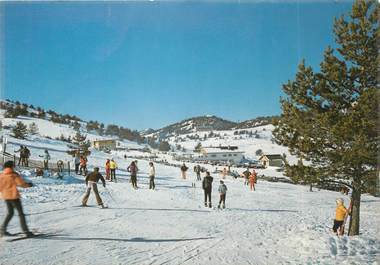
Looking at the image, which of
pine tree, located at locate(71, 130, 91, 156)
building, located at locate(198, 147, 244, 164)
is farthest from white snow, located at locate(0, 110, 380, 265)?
building, located at locate(198, 147, 244, 164)

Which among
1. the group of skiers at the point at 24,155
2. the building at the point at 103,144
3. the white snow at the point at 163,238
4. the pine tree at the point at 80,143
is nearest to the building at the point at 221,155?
the building at the point at 103,144

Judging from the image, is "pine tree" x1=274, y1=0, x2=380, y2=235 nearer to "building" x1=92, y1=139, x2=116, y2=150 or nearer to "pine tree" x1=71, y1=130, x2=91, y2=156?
"pine tree" x1=71, y1=130, x2=91, y2=156

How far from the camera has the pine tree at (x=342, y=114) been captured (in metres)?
13.1

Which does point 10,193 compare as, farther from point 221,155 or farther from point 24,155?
point 221,155

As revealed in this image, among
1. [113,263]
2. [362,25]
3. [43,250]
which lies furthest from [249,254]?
[362,25]

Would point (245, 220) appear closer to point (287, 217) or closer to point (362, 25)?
point (287, 217)

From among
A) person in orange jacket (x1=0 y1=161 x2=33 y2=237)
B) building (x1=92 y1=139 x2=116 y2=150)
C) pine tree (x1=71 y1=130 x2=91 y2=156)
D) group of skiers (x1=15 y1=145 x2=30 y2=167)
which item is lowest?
person in orange jacket (x1=0 y1=161 x2=33 y2=237)

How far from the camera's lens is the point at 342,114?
46.2 ft

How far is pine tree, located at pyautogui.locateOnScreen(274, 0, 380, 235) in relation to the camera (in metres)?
13.1

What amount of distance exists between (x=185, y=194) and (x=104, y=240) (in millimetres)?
12289

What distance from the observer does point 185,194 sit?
70.0 ft

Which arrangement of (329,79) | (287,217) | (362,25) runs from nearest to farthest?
(362,25), (329,79), (287,217)

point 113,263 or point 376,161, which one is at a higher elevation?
point 376,161

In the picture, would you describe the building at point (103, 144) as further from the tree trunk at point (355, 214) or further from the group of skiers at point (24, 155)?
the tree trunk at point (355, 214)
